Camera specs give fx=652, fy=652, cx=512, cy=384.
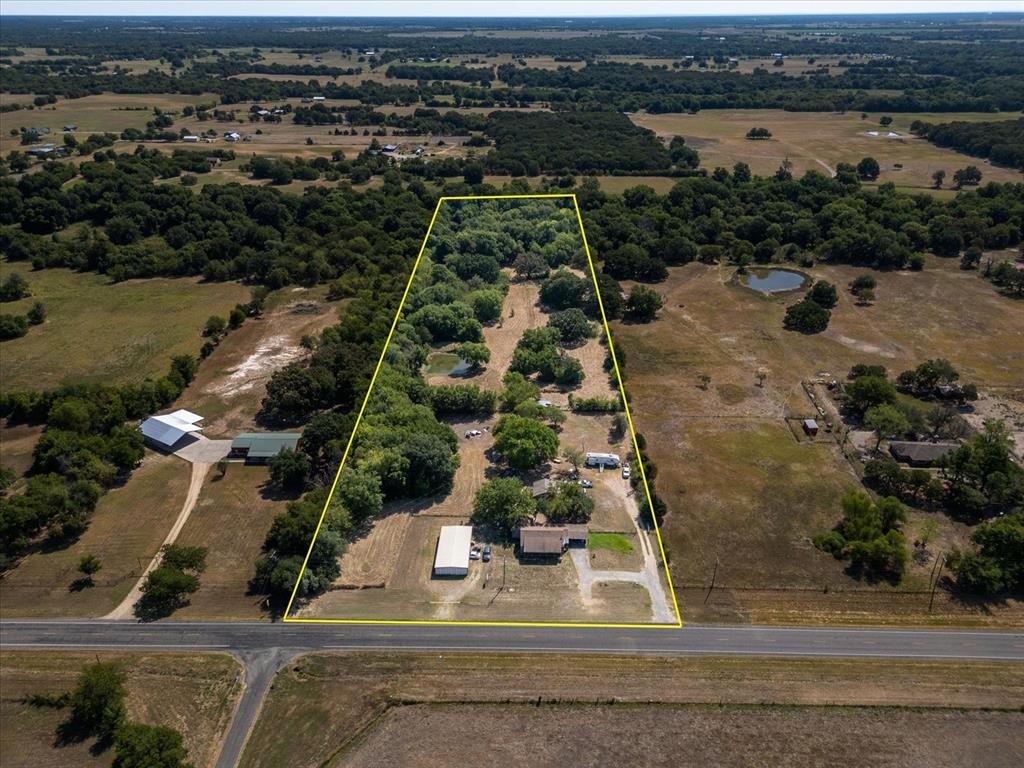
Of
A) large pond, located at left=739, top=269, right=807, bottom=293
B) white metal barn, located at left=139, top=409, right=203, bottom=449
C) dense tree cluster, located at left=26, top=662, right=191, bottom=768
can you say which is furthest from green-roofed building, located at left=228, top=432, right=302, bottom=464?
large pond, located at left=739, top=269, right=807, bottom=293

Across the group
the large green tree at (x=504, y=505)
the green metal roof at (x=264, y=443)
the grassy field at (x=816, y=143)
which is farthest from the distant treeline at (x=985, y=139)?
the green metal roof at (x=264, y=443)

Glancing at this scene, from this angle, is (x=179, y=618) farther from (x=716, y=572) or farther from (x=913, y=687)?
(x=913, y=687)

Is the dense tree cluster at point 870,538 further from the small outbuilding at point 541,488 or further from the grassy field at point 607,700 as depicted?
the small outbuilding at point 541,488

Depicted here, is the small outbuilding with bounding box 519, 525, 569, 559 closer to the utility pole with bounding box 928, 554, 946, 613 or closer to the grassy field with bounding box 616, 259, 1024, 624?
the grassy field with bounding box 616, 259, 1024, 624

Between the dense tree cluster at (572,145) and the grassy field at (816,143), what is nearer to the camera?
the dense tree cluster at (572,145)

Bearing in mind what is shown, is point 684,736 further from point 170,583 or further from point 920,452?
point 920,452

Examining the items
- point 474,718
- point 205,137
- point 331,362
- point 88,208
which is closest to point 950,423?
point 474,718
